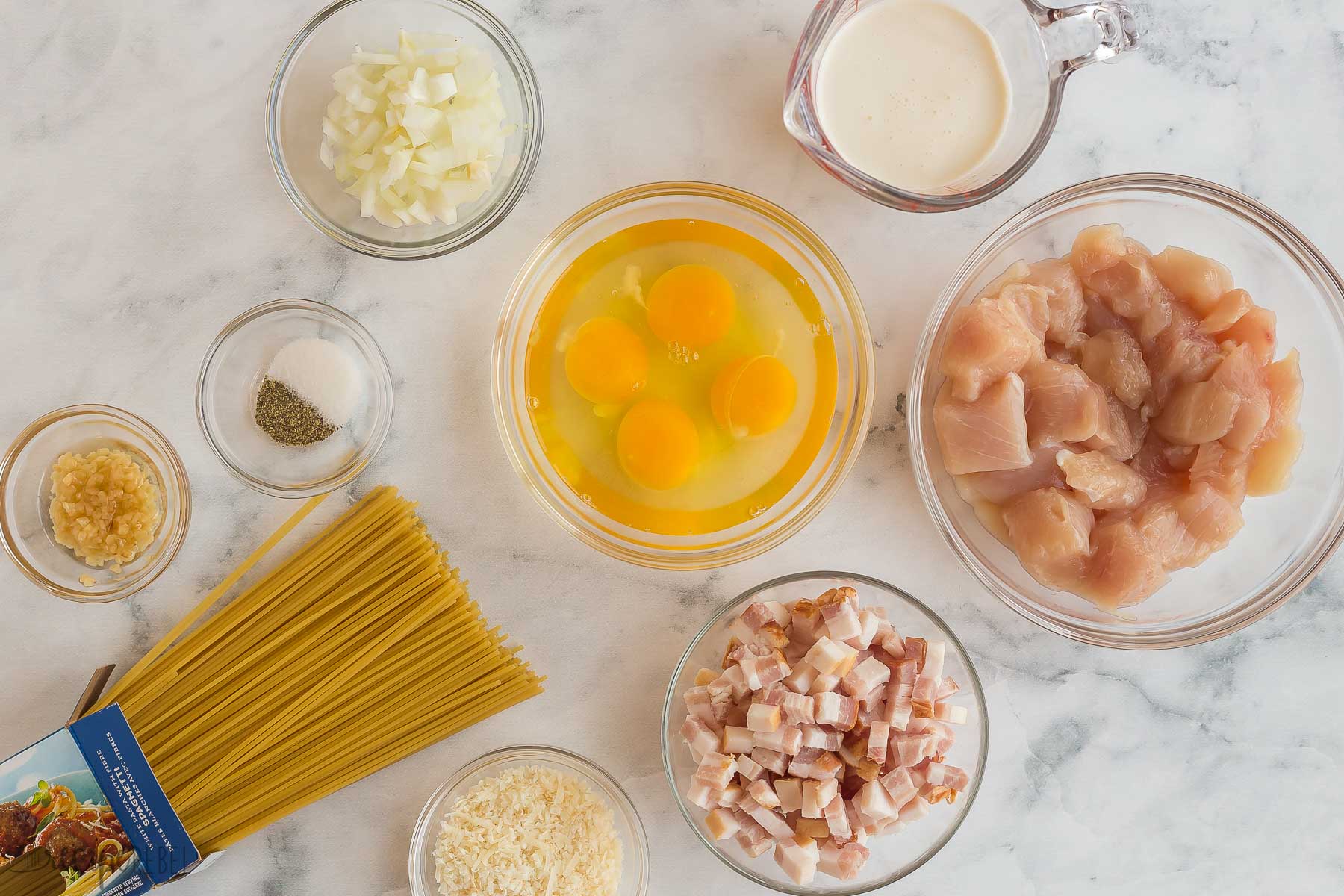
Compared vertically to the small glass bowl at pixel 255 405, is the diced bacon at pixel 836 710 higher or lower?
lower

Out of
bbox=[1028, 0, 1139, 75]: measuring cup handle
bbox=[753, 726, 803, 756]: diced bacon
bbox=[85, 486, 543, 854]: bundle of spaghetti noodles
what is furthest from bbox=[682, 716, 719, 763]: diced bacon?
bbox=[1028, 0, 1139, 75]: measuring cup handle

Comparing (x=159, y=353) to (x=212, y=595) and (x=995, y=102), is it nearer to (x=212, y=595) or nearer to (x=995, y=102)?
(x=212, y=595)

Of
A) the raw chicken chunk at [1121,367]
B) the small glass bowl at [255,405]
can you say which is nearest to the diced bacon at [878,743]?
the raw chicken chunk at [1121,367]

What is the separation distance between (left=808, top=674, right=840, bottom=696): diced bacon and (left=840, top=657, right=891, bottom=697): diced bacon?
4cm

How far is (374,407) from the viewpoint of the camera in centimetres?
231

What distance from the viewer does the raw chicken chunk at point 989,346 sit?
2018 mm

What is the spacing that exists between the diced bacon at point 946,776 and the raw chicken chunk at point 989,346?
93 centimetres

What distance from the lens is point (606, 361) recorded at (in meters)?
2.29

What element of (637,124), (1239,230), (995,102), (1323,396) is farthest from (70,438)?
(1323,396)

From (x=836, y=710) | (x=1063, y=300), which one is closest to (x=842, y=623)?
(x=836, y=710)

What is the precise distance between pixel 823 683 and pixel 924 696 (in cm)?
27

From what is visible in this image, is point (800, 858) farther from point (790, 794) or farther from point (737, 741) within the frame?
point (737, 741)

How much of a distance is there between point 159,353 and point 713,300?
5.08ft

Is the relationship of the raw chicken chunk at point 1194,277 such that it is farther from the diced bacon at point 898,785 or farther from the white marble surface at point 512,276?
the diced bacon at point 898,785
